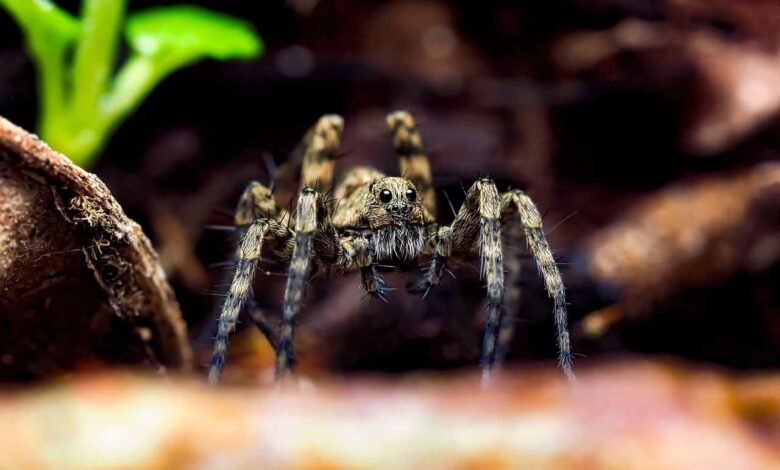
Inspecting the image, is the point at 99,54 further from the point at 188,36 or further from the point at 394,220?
the point at 394,220

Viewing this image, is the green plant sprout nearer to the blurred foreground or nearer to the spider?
the spider

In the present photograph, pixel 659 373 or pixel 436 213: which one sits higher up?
pixel 436 213

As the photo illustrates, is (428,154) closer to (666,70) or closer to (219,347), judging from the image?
(666,70)

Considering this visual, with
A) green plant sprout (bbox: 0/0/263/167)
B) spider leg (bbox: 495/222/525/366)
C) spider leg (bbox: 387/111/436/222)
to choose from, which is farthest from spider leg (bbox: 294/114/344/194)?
spider leg (bbox: 495/222/525/366)

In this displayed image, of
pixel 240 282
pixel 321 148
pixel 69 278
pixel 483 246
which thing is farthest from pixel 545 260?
pixel 69 278

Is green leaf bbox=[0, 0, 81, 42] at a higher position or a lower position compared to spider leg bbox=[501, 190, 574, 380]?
higher

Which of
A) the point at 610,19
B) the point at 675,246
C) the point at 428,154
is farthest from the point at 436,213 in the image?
the point at 610,19

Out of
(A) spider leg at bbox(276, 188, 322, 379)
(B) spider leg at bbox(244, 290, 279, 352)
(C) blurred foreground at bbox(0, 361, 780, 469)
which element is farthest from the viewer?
(B) spider leg at bbox(244, 290, 279, 352)

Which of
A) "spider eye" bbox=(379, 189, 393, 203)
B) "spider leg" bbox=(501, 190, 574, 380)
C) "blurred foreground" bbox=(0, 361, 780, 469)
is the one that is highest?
"spider eye" bbox=(379, 189, 393, 203)
